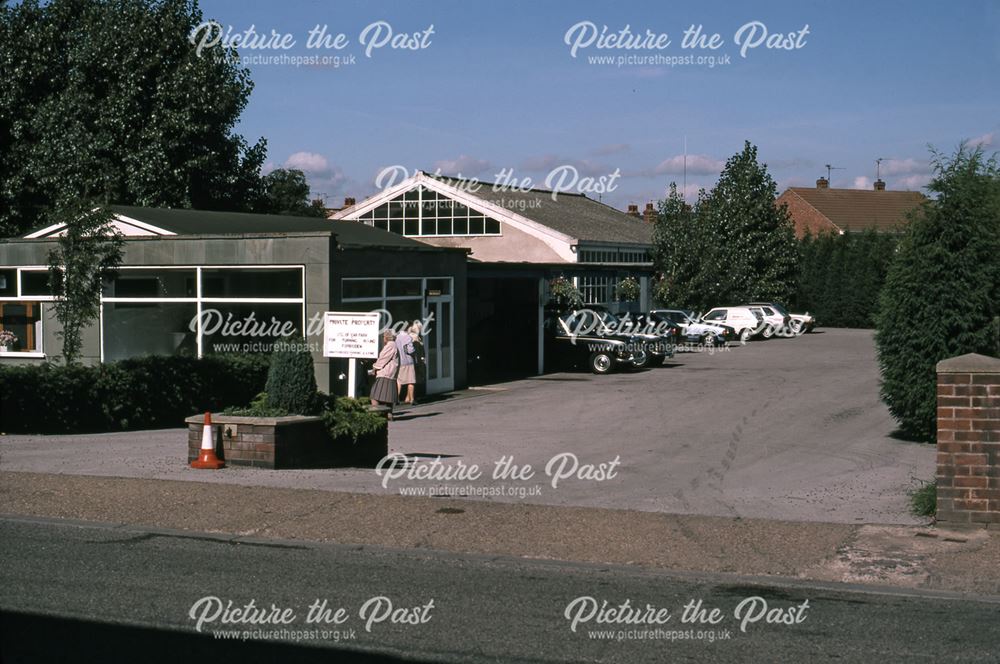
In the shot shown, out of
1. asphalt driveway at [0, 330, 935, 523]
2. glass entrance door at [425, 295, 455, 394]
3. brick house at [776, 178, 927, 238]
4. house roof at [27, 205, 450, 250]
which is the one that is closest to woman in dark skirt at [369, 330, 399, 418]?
asphalt driveway at [0, 330, 935, 523]

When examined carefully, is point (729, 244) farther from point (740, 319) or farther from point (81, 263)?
point (81, 263)

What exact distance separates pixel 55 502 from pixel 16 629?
15.2ft

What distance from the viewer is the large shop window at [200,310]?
23.0 m

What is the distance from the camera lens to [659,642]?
6.96m

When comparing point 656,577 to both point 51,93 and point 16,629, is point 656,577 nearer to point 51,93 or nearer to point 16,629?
point 16,629

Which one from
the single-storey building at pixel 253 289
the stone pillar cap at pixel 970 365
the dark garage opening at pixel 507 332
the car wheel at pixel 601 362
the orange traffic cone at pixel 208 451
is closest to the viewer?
the stone pillar cap at pixel 970 365

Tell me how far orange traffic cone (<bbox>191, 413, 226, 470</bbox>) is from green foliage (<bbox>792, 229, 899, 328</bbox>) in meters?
49.5

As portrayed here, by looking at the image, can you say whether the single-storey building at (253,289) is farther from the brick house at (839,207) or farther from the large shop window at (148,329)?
the brick house at (839,207)

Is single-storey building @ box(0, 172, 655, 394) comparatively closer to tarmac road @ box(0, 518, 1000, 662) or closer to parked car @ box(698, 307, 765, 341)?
tarmac road @ box(0, 518, 1000, 662)

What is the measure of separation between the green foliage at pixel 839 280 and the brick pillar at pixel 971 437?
166ft

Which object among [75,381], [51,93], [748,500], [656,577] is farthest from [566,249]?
[656,577]

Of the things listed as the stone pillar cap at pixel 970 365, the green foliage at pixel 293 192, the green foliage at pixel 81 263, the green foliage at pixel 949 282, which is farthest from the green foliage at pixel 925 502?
the green foliage at pixel 293 192

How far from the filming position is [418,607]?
7.62m

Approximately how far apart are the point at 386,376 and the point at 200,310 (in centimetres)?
492
